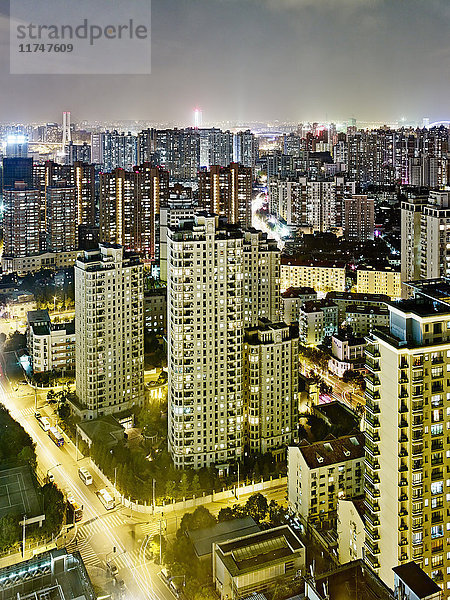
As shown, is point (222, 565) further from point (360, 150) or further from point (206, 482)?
point (360, 150)

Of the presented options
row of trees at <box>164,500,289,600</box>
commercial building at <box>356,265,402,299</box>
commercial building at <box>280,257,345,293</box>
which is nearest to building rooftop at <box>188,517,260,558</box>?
row of trees at <box>164,500,289,600</box>

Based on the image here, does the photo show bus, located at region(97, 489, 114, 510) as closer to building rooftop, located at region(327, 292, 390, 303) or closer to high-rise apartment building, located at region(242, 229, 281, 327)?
high-rise apartment building, located at region(242, 229, 281, 327)

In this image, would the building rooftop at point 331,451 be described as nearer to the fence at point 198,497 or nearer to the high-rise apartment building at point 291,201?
the fence at point 198,497

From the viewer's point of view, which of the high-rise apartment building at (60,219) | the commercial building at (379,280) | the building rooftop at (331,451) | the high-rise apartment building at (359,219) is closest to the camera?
the building rooftop at (331,451)

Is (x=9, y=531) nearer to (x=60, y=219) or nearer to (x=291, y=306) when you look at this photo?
(x=291, y=306)

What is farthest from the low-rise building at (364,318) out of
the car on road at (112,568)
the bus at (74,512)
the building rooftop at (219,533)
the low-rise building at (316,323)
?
the car on road at (112,568)

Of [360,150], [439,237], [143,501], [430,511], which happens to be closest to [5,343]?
[143,501]
